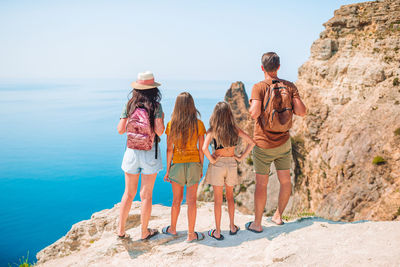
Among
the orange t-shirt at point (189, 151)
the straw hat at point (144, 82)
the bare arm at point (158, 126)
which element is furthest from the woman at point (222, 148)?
the straw hat at point (144, 82)

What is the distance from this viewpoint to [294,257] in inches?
181

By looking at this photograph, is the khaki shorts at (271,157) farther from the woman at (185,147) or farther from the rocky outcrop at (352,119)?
the rocky outcrop at (352,119)

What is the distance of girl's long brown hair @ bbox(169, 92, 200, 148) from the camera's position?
4863mm

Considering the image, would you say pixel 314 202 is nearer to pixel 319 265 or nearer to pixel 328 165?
pixel 328 165

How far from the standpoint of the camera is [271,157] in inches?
211

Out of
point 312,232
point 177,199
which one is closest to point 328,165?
point 312,232

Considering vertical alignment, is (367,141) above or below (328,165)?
above

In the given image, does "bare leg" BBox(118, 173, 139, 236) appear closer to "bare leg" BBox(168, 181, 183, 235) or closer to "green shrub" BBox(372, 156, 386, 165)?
"bare leg" BBox(168, 181, 183, 235)

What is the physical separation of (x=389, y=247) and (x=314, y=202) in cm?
1336

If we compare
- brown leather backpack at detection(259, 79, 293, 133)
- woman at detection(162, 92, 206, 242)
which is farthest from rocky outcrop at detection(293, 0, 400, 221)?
woman at detection(162, 92, 206, 242)

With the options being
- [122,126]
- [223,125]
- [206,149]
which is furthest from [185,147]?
[122,126]

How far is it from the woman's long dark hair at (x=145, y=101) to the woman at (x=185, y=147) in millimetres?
363

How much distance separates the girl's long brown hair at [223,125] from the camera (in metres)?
4.93

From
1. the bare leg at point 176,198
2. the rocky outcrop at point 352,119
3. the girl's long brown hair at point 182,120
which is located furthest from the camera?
the rocky outcrop at point 352,119
